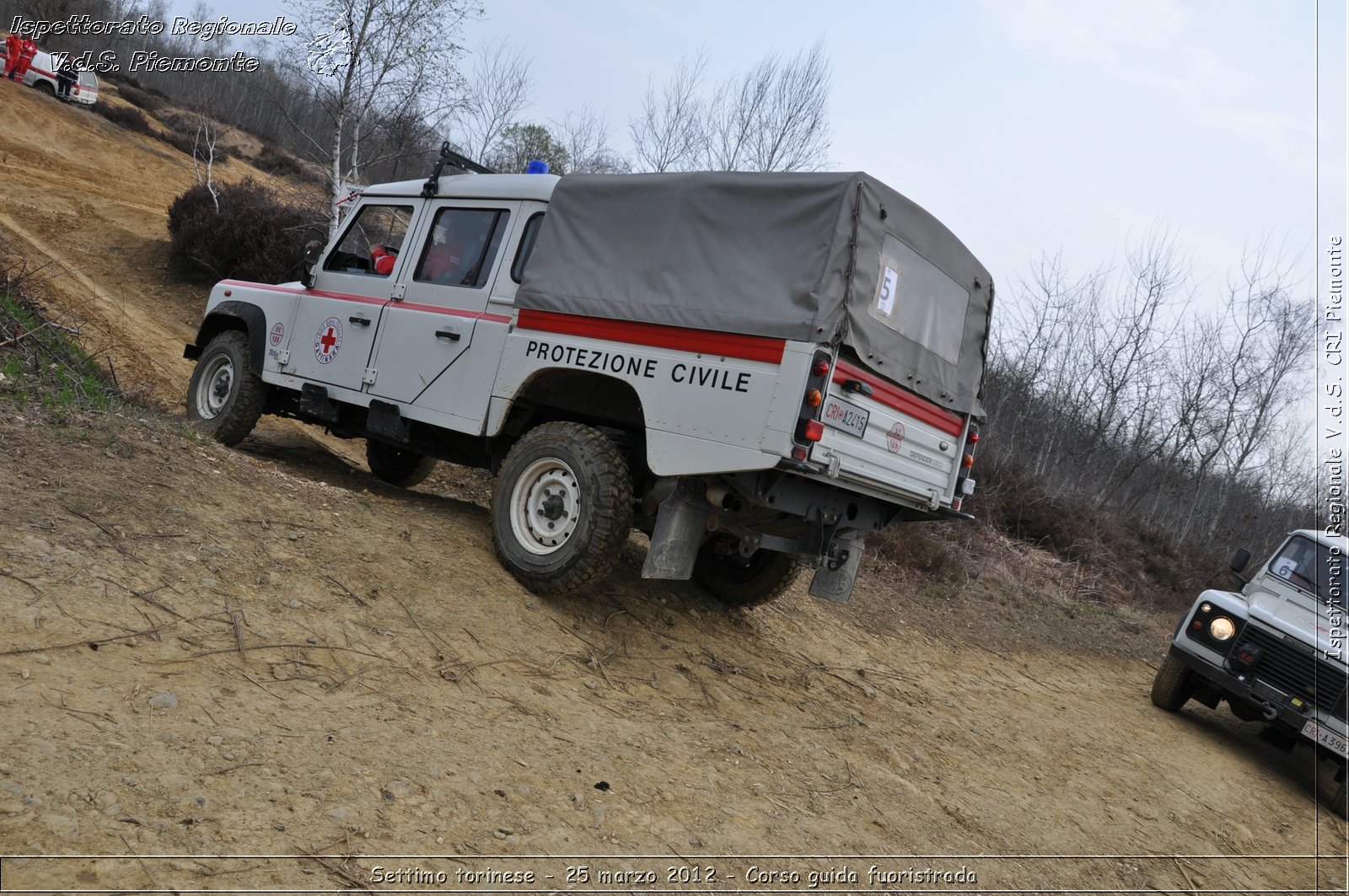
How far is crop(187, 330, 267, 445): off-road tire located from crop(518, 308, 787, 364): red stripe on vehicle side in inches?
112

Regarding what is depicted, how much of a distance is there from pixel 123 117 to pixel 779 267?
31.4 meters

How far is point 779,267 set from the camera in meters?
4.88

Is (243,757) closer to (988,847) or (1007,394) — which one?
(988,847)

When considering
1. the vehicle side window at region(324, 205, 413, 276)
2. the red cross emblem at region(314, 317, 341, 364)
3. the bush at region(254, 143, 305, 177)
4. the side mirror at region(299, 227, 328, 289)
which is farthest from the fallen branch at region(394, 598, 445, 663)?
the bush at region(254, 143, 305, 177)

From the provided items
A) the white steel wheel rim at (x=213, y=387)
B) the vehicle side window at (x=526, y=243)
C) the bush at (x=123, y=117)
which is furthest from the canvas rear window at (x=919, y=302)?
the bush at (x=123, y=117)

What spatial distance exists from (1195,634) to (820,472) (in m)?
5.41

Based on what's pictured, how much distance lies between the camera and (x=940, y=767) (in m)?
5.26

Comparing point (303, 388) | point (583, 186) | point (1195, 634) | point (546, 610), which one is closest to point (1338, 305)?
point (1195, 634)

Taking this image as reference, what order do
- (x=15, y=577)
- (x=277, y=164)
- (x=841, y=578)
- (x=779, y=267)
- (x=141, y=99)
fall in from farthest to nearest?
1. (x=141, y=99)
2. (x=277, y=164)
3. (x=841, y=578)
4. (x=779, y=267)
5. (x=15, y=577)

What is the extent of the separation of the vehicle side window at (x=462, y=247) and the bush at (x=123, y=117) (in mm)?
28127

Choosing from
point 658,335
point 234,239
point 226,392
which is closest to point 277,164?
point 234,239

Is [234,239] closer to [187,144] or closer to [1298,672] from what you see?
[1298,672]

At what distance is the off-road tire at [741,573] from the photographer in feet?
21.6

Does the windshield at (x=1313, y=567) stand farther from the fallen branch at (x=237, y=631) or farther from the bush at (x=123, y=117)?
the bush at (x=123, y=117)
